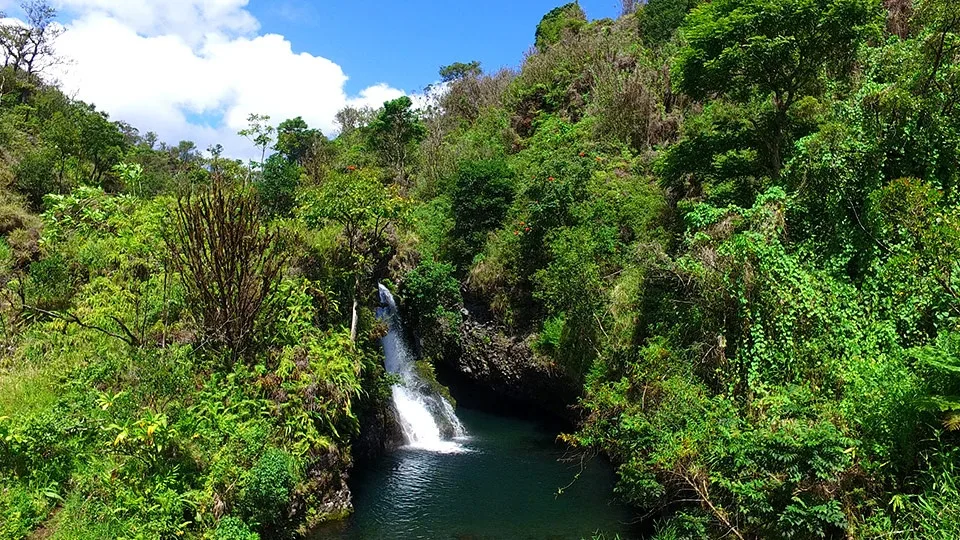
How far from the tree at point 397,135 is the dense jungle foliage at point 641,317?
1072 cm

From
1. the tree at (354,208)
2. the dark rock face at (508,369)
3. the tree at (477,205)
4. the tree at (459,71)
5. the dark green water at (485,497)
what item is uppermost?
A: the tree at (459,71)

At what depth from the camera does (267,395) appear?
964 cm

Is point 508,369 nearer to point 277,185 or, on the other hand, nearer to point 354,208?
point 354,208

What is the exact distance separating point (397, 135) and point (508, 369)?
1517cm

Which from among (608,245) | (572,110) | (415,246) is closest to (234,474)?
(608,245)

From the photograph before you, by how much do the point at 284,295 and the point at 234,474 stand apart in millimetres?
3833

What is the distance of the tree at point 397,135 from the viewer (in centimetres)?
2714

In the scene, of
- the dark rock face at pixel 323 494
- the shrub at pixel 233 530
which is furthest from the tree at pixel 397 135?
the shrub at pixel 233 530

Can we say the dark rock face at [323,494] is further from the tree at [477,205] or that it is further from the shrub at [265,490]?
the tree at [477,205]

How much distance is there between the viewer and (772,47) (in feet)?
34.5

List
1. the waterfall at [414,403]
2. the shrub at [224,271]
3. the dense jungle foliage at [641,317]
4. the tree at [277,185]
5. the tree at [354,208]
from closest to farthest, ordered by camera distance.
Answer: the dense jungle foliage at [641,317] < the shrub at [224,271] < the tree at [354,208] < the waterfall at [414,403] < the tree at [277,185]

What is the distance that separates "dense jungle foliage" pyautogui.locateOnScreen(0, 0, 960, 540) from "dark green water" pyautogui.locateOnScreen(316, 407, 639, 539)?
913mm

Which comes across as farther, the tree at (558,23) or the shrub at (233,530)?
the tree at (558,23)

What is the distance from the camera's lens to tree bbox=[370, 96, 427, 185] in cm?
2714
